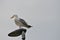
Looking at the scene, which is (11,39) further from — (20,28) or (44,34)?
(20,28)

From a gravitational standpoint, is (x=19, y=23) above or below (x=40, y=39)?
below

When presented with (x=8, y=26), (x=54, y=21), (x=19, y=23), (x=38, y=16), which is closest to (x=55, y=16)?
(x=54, y=21)

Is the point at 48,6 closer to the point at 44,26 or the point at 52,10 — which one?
the point at 52,10

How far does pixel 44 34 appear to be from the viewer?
2627 millimetres

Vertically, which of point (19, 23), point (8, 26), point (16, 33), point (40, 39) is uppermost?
point (8, 26)

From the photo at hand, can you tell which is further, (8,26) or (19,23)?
(8,26)

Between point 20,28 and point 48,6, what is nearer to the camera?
point 20,28

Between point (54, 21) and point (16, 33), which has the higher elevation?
point (54, 21)

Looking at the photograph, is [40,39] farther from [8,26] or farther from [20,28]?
[20,28]

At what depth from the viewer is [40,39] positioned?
2631 mm

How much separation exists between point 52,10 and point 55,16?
0.30 feet

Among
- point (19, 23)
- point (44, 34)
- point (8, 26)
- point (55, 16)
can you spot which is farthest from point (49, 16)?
point (19, 23)

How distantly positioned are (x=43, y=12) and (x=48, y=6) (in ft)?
0.36

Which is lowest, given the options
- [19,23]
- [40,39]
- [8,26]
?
[19,23]
